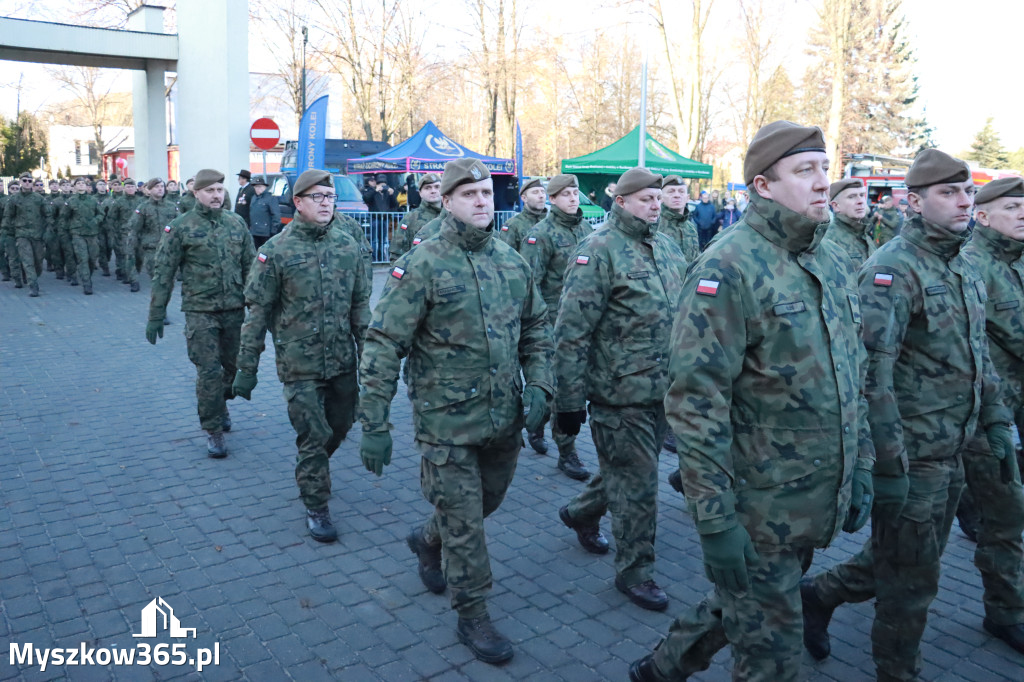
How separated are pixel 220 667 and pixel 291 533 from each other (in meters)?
1.64

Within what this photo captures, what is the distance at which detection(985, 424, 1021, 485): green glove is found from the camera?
405 cm

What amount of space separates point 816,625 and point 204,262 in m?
5.68

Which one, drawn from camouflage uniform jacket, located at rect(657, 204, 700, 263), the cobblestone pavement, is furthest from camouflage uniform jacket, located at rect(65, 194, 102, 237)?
camouflage uniform jacket, located at rect(657, 204, 700, 263)

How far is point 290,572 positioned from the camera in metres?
5.19

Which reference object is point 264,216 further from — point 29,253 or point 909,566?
point 909,566

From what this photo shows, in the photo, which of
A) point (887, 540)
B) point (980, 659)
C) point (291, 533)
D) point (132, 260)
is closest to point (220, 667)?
point (291, 533)

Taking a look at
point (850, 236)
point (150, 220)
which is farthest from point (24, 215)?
point (850, 236)

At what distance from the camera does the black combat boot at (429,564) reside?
4.93 m

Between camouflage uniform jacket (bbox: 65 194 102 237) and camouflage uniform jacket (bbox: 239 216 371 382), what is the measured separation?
1333cm

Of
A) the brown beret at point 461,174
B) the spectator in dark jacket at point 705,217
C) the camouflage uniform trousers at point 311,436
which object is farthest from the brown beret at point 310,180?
the spectator in dark jacket at point 705,217

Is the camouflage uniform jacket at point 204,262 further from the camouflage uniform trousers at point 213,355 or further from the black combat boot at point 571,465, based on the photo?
the black combat boot at point 571,465

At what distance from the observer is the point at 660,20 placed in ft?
109

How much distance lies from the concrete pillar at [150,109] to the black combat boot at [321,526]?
67.4 ft

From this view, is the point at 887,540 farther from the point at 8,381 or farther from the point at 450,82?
the point at 450,82
